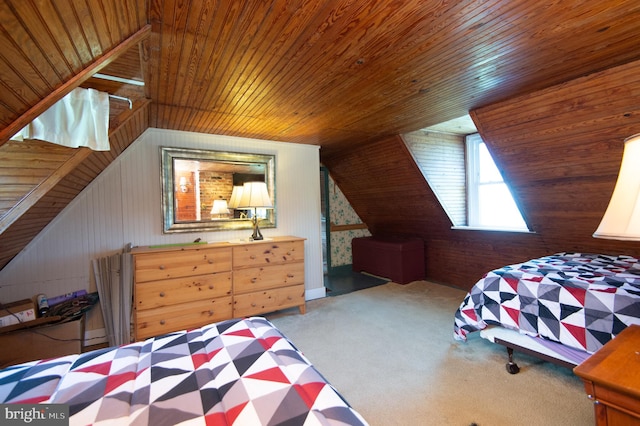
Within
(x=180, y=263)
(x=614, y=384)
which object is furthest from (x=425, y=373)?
(x=180, y=263)

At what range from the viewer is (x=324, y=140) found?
3.83m

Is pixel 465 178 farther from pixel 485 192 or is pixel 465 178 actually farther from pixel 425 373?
pixel 425 373

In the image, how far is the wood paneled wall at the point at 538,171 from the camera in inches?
84.8

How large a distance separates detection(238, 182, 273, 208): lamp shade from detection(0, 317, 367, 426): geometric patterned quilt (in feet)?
6.92

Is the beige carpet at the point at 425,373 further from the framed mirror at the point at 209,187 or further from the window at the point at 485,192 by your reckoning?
the window at the point at 485,192

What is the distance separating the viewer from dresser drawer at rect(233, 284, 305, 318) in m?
3.08

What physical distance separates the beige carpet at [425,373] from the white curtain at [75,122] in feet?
7.13

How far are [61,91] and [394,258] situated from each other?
4.30 meters

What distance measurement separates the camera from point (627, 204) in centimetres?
96

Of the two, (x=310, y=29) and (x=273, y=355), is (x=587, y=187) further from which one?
(x=273, y=355)

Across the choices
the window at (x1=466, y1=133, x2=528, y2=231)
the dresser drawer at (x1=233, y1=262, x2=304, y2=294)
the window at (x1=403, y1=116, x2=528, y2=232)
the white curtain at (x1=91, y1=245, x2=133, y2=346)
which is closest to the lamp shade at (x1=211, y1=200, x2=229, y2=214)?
the dresser drawer at (x1=233, y1=262, x2=304, y2=294)

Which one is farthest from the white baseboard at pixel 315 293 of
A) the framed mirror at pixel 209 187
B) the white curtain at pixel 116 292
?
the white curtain at pixel 116 292

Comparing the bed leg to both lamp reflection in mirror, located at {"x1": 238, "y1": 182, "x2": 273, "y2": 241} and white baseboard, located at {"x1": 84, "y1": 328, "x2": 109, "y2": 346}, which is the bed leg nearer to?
lamp reflection in mirror, located at {"x1": 238, "y1": 182, "x2": 273, "y2": 241}

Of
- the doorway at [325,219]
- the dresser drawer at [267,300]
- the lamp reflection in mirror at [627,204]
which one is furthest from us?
the doorway at [325,219]
